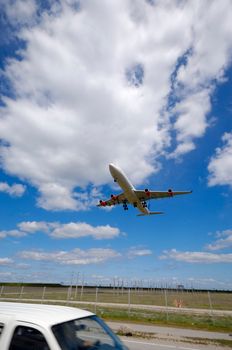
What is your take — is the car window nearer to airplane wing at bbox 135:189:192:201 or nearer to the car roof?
the car roof

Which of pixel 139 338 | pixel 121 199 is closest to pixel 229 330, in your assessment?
pixel 139 338

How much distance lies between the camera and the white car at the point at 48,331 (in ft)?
10.6

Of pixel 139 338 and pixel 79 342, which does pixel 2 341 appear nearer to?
pixel 79 342

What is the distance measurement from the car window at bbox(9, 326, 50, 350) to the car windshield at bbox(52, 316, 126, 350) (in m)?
0.16

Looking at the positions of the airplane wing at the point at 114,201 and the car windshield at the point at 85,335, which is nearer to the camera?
the car windshield at the point at 85,335

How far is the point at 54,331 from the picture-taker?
3254 millimetres

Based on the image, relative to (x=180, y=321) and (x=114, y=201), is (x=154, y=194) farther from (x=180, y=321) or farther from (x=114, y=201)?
(x=180, y=321)

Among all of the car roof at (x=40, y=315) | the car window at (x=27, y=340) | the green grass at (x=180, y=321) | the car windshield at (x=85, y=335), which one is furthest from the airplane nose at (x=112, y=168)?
the car window at (x=27, y=340)

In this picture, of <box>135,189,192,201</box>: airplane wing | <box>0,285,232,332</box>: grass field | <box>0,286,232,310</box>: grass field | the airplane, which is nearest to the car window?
<box>0,285,232,332</box>: grass field

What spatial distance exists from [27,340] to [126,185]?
1147 inches

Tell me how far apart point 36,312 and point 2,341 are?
1.49 feet

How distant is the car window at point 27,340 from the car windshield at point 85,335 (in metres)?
0.16

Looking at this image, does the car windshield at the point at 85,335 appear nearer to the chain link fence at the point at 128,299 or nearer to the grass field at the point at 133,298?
the chain link fence at the point at 128,299

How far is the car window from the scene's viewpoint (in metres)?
3.21
